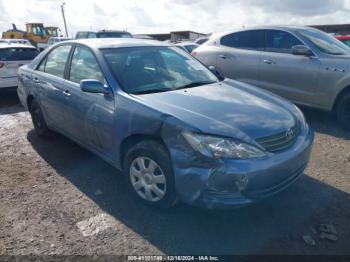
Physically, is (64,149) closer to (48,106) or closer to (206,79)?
(48,106)

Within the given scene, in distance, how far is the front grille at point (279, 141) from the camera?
263 cm

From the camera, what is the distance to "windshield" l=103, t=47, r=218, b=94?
3.29 metres

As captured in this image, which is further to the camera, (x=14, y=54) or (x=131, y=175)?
(x=14, y=54)

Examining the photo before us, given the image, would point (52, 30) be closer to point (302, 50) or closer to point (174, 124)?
point (302, 50)

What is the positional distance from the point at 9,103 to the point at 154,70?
226 inches

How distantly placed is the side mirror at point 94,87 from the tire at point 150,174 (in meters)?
0.69

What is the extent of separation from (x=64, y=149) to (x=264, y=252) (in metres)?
3.27

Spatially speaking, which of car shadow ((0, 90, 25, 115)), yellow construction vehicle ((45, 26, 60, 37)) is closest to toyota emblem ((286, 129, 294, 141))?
car shadow ((0, 90, 25, 115))

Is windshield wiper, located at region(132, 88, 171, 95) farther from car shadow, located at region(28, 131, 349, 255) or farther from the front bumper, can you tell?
car shadow, located at region(28, 131, 349, 255)

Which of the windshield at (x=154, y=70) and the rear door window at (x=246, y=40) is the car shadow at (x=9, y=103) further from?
the rear door window at (x=246, y=40)

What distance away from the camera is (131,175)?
3104 mm

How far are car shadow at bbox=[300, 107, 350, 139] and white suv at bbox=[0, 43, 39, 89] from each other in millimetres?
6840

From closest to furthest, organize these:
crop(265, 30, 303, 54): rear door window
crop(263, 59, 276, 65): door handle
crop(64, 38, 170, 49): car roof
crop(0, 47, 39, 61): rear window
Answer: crop(64, 38, 170, 49): car roof < crop(265, 30, 303, 54): rear door window < crop(263, 59, 276, 65): door handle < crop(0, 47, 39, 61): rear window

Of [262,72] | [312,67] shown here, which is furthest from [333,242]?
[262,72]
